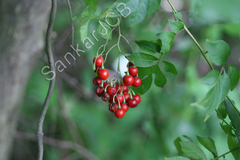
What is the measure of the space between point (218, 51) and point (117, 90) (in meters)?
0.22

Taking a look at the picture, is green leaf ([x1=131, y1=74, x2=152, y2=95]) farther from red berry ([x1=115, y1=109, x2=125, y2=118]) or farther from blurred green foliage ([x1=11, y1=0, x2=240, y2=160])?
blurred green foliage ([x1=11, y1=0, x2=240, y2=160])

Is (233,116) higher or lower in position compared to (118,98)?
lower

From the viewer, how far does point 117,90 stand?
0.47m

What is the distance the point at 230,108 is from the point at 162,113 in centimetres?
83

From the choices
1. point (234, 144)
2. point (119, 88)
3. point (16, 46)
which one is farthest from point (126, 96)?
point (16, 46)

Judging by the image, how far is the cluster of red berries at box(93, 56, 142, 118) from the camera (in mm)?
448

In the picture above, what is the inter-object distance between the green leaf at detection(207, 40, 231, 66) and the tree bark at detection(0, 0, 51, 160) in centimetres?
60

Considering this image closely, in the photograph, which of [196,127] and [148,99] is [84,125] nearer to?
[148,99]

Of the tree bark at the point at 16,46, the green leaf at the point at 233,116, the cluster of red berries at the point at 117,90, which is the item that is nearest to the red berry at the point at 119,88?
the cluster of red berries at the point at 117,90

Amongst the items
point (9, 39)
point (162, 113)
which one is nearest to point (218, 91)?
point (9, 39)

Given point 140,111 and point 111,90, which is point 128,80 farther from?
point 140,111

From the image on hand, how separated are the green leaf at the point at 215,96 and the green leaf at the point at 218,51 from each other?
0.03 metres

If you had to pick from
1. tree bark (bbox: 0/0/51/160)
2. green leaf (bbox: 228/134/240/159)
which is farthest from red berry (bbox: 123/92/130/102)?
tree bark (bbox: 0/0/51/160)

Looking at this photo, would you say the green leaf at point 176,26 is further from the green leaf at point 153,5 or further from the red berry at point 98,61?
the red berry at point 98,61
